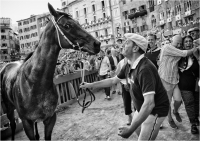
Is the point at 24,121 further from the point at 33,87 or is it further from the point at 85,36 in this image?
the point at 85,36

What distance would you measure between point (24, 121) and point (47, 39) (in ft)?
4.46

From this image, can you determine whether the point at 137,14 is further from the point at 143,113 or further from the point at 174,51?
the point at 143,113

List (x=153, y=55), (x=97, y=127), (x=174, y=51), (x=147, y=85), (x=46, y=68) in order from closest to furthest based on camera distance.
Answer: (x=147, y=85), (x=46, y=68), (x=174, y=51), (x=153, y=55), (x=97, y=127)

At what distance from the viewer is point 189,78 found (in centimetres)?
403

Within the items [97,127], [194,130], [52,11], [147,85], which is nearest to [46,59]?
[52,11]

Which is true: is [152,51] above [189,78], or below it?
above

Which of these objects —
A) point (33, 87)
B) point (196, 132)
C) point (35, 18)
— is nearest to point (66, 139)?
point (33, 87)

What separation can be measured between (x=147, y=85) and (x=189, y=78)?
2.50 metres

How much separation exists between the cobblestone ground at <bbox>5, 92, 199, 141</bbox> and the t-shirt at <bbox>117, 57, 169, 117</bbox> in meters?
1.84

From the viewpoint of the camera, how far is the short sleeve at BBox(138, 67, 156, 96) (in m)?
1.96

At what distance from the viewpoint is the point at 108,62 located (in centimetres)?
835

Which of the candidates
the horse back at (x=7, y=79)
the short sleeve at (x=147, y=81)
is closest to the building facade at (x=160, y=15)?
the horse back at (x=7, y=79)

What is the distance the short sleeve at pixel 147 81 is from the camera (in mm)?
1956

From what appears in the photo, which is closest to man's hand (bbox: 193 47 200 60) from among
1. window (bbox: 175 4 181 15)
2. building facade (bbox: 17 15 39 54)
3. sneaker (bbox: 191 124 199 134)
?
sneaker (bbox: 191 124 199 134)
